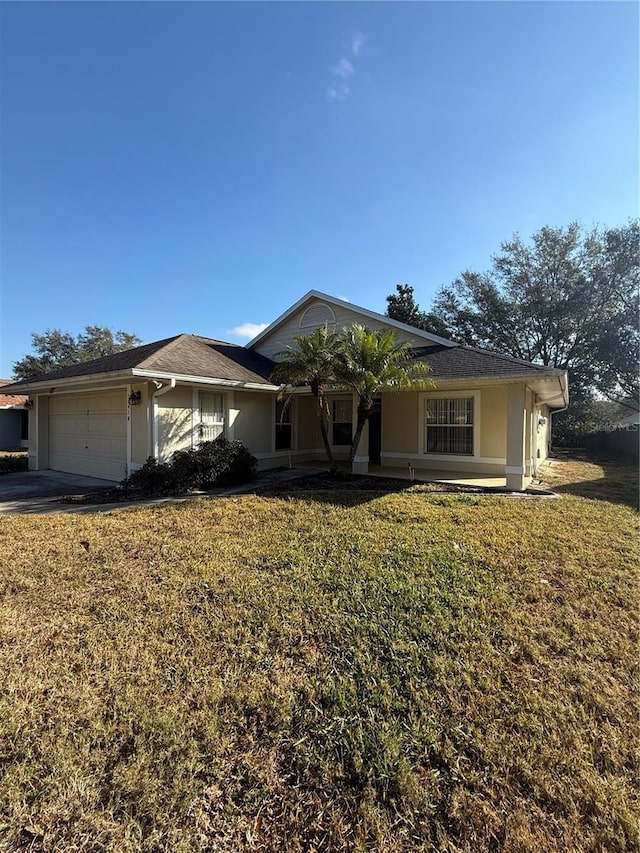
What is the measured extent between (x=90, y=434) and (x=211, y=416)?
4203 mm

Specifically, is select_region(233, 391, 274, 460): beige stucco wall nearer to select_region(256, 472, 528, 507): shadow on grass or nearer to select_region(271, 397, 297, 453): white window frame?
select_region(271, 397, 297, 453): white window frame

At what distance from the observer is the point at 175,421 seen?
421 inches

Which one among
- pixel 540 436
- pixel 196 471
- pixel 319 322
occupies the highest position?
pixel 319 322

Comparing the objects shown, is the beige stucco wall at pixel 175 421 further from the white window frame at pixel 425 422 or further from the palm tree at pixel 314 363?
the white window frame at pixel 425 422

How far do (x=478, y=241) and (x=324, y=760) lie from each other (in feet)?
56.3

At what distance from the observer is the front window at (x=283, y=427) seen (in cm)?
1384

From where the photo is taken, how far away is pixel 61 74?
9.23 metres

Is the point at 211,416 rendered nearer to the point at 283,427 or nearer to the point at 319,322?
the point at 283,427

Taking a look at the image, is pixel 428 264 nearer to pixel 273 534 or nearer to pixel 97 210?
pixel 97 210

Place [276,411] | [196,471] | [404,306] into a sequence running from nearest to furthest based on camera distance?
[196,471]
[276,411]
[404,306]

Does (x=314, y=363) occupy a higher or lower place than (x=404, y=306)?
lower

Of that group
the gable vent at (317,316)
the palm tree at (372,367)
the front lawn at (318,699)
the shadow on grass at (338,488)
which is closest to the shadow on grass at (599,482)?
the shadow on grass at (338,488)

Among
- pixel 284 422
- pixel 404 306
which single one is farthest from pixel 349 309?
pixel 404 306

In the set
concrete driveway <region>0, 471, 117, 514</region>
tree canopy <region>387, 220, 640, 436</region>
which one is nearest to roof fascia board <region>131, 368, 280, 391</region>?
concrete driveway <region>0, 471, 117, 514</region>
